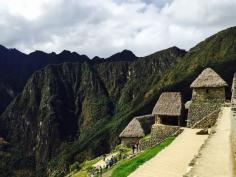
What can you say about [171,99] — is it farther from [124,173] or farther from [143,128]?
[124,173]

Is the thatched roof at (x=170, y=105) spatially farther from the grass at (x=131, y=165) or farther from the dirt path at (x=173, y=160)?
the grass at (x=131, y=165)

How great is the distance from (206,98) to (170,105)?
421 centimetres

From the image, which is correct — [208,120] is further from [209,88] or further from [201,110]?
[209,88]

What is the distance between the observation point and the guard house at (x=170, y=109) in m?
45.3

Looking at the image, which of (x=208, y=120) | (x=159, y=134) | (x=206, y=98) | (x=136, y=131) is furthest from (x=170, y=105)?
(x=136, y=131)

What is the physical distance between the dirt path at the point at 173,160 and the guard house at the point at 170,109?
987cm

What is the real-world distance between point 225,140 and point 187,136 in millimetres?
11142

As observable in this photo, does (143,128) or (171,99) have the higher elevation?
(171,99)

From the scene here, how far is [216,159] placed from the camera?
20125 millimetres

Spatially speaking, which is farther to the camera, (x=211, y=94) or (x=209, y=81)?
(x=209, y=81)

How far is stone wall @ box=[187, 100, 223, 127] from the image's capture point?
42.6 m

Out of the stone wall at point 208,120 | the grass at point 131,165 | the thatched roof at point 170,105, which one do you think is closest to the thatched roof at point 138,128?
the thatched roof at point 170,105

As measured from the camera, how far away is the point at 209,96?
43094 millimetres

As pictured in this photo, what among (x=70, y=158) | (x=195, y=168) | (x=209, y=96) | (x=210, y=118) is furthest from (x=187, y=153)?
(x=70, y=158)
